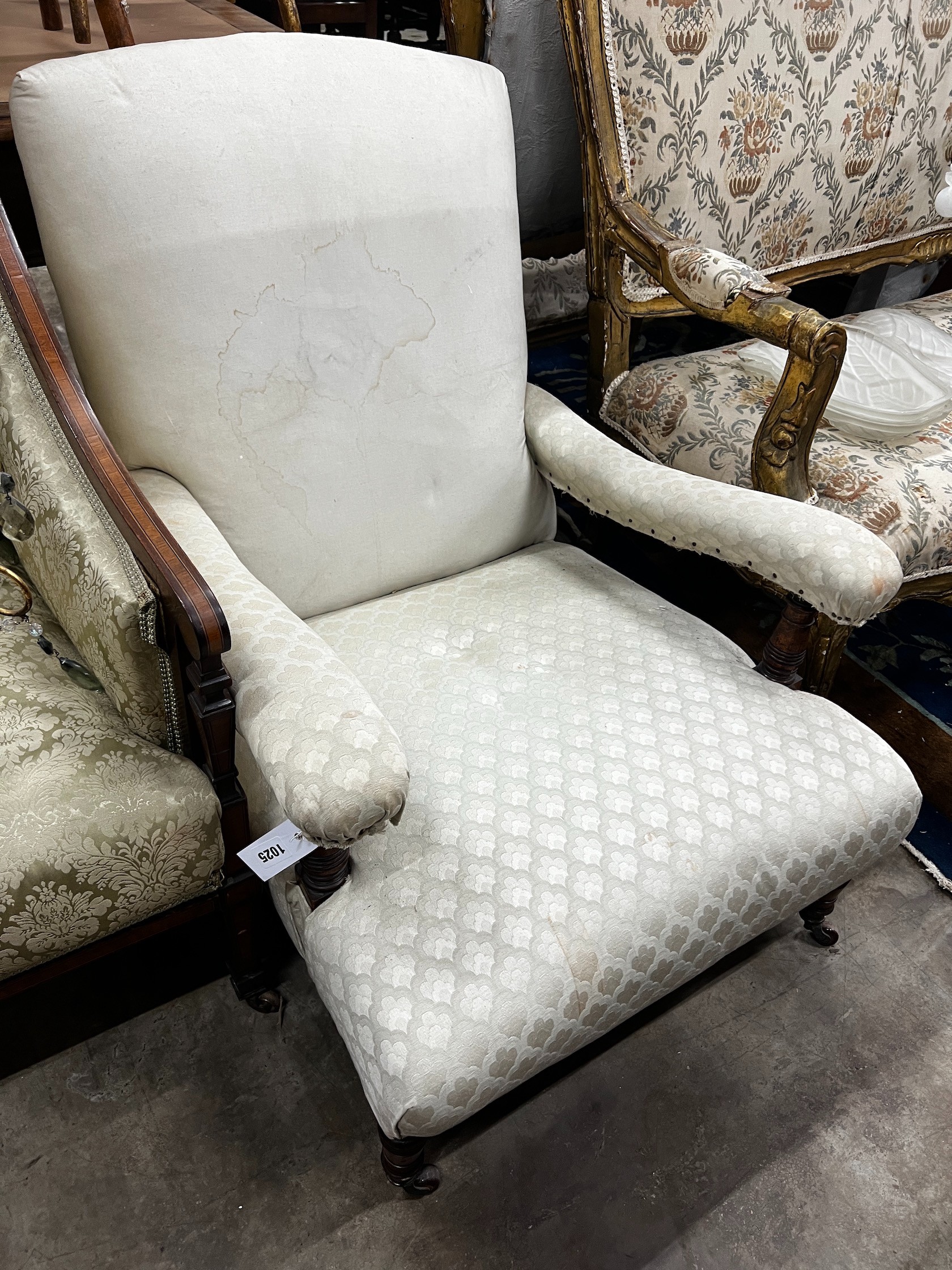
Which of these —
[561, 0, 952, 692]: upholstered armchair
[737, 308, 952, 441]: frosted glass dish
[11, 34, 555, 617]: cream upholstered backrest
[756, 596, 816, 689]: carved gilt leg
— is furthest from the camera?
[737, 308, 952, 441]: frosted glass dish

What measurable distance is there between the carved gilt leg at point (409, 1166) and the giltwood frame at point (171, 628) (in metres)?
0.32

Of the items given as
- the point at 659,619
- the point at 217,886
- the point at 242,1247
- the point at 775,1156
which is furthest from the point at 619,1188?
the point at 659,619

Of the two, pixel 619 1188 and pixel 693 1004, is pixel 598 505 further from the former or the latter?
pixel 619 1188

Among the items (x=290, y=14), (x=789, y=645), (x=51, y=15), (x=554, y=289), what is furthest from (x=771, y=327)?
(x=51, y=15)

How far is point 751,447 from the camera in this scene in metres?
1.40

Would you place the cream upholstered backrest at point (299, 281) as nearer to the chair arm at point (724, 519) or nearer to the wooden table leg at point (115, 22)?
the chair arm at point (724, 519)

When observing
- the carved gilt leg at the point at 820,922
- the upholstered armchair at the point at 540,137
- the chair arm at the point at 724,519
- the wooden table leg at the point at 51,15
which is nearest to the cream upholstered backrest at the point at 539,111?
the upholstered armchair at the point at 540,137

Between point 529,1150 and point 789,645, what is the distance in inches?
27.2

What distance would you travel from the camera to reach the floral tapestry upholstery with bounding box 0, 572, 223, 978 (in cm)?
88

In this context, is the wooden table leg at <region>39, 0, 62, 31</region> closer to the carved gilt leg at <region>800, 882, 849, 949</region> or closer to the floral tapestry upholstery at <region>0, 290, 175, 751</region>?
the floral tapestry upholstery at <region>0, 290, 175, 751</region>

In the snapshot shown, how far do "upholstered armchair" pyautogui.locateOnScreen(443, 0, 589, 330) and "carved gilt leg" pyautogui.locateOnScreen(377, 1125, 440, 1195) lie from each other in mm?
1243

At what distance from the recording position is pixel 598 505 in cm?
127

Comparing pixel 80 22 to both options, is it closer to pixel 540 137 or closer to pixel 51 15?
pixel 51 15

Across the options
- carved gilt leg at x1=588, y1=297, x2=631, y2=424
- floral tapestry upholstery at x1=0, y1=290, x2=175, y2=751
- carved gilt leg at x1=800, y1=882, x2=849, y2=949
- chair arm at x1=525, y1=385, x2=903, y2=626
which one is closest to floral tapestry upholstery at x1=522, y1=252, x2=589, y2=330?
carved gilt leg at x1=588, y1=297, x2=631, y2=424
